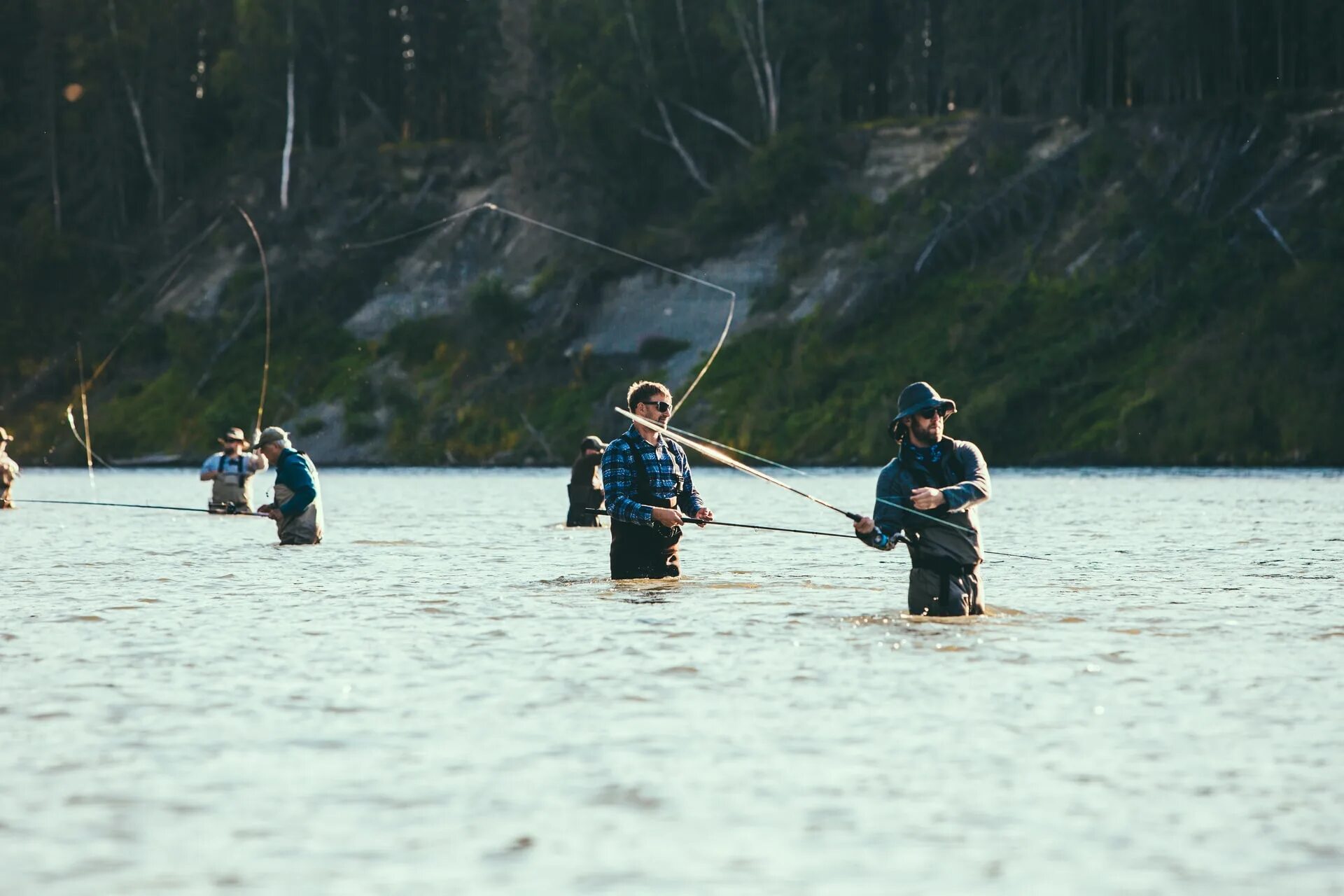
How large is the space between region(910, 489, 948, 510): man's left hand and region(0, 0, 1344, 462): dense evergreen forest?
40.7 meters

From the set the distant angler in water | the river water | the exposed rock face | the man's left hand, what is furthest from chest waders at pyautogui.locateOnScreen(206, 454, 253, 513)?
the exposed rock face

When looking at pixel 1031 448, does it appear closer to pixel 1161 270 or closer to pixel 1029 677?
pixel 1161 270

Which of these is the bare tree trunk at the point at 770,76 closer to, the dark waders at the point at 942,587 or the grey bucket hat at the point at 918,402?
the dark waders at the point at 942,587

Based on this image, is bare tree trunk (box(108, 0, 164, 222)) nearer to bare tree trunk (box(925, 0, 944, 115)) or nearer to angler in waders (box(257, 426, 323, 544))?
bare tree trunk (box(925, 0, 944, 115))

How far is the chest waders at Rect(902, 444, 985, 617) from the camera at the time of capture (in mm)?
12492

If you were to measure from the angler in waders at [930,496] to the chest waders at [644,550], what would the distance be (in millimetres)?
2801

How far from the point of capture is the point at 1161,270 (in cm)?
5584

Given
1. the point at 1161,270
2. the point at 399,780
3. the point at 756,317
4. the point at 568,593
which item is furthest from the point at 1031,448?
the point at 399,780

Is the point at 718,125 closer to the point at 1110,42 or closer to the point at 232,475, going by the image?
the point at 1110,42

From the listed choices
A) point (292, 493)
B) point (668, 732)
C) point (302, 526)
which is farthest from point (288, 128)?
point (668, 732)

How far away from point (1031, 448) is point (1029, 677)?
144 feet

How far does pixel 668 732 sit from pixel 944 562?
13.7ft

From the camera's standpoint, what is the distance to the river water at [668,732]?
21.4ft

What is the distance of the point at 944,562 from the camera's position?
12.8 meters
